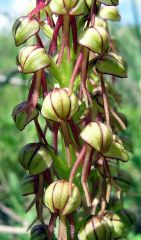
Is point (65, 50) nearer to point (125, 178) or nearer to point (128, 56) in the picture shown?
point (125, 178)

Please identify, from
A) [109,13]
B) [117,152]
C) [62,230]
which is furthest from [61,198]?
[109,13]

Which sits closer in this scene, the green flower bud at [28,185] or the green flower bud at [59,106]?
the green flower bud at [59,106]

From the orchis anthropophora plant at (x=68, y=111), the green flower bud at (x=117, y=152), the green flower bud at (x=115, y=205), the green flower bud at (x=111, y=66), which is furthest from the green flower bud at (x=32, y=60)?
the green flower bud at (x=115, y=205)

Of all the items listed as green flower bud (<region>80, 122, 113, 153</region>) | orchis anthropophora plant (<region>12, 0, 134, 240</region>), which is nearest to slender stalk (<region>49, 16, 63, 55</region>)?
orchis anthropophora plant (<region>12, 0, 134, 240</region>)

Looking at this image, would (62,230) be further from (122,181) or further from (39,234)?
(122,181)

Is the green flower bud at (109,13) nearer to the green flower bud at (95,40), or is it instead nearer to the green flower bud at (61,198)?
the green flower bud at (95,40)

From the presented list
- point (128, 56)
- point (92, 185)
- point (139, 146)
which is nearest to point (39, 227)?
point (92, 185)
